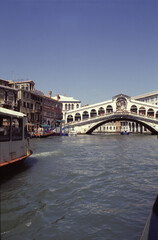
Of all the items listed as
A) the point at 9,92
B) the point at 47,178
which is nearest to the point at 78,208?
the point at 47,178

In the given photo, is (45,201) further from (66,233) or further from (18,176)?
(18,176)

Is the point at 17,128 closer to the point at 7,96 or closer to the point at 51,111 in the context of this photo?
the point at 7,96

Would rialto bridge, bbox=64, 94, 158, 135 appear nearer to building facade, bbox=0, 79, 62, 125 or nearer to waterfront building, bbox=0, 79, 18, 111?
building facade, bbox=0, 79, 62, 125

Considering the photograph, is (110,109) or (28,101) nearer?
(28,101)

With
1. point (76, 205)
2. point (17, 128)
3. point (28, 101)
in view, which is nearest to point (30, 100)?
point (28, 101)

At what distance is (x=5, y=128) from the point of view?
18.6 feet

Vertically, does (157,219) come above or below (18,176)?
above

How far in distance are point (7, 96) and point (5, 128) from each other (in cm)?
2145

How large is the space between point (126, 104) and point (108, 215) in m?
41.1

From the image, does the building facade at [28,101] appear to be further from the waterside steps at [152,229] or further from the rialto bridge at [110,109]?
the waterside steps at [152,229]

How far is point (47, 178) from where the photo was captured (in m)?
5.61

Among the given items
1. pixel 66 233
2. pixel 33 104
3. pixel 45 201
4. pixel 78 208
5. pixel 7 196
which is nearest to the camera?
pixel 66 233

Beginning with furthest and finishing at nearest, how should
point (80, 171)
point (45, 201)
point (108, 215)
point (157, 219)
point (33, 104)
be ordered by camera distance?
point (33, 104) < point (80, 171) < point (45, 201) < point (108, 215) < point (157, 219)

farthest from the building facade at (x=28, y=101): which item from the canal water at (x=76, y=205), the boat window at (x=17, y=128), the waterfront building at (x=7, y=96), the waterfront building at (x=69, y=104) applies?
the canal water at (x=76, y=205)
